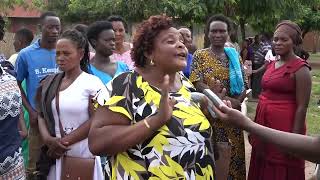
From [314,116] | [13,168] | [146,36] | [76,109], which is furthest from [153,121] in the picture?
[314,116]

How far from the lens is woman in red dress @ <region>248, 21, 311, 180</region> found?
15.1ft

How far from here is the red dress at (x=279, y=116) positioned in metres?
4.66

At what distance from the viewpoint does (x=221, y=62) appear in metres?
5.22

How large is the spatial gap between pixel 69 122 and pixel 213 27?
203 cm

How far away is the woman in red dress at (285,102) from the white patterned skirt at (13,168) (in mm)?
2128

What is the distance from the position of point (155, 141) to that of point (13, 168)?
44.5 inches

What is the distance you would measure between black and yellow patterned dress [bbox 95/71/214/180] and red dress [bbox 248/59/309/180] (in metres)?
1.78

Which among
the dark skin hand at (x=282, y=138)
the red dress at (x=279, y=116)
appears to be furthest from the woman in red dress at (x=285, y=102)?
the dark skin hand at (x=282, y=138)

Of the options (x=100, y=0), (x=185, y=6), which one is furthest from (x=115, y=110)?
(x=100, y=0)

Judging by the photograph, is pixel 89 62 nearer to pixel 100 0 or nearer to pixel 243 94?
pixel 243 94

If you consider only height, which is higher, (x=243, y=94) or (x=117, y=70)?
(x=117, y=70)

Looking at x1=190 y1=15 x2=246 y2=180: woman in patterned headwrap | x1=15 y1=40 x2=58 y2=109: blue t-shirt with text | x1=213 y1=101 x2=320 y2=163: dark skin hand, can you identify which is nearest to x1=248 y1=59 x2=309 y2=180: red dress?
x1=190 y1=15 x2=246 y2=180: woman in patterned headwrap

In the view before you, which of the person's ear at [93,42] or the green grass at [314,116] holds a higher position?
the person's ear at [93,42]

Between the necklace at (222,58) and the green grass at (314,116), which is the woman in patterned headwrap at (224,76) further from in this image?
the green grass at (314,116)
